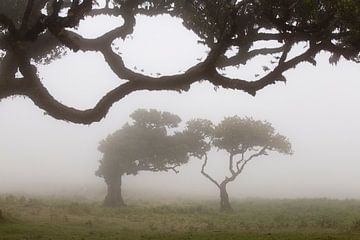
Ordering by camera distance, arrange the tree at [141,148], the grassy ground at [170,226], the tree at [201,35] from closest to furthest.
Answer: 1. the tree at [201,35]
2. the grassy ground at [170,226]
3. the tree at [141,148]

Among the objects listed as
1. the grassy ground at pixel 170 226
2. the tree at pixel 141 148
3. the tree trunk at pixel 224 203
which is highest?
the tree at pixel 141 148

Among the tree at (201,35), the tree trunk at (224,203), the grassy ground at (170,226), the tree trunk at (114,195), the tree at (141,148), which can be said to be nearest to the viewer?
the tree at (201,35)

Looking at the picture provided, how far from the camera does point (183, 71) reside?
23.2 meters

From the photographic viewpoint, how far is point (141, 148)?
192 feet

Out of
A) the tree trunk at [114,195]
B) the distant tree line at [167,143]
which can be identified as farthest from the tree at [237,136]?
A: the tree trunk at [114,195]

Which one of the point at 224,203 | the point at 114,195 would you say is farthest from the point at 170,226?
the point at 114,195

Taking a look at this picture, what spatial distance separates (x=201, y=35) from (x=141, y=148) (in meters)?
37.6

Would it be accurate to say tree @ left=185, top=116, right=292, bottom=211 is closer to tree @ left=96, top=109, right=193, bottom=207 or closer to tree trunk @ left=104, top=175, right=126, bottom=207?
tree @ left=96, top=109, right=193, bottom=207

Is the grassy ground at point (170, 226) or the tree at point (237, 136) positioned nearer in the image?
the grassy ground at point (170, 226)

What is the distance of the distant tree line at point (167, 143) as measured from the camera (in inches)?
2227

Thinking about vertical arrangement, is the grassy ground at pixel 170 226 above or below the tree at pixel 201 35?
below

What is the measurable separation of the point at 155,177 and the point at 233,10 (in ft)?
482

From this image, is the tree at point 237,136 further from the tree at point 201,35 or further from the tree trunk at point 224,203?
the tree at point 201,35

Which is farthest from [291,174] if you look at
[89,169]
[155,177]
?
→ [89,169]
